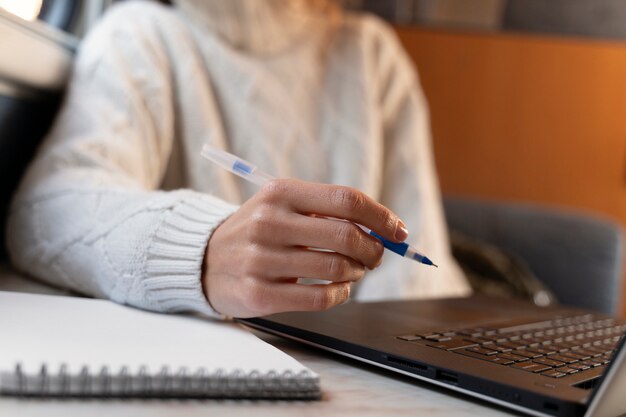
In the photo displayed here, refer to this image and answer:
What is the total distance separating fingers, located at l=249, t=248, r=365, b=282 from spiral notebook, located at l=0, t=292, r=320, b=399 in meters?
0.05

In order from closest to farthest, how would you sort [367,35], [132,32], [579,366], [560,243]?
[579,366] < [132,32] < [367,35] < [560,243]

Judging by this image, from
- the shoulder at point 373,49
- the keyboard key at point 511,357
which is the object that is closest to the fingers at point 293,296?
the keyboard key at point 511,357

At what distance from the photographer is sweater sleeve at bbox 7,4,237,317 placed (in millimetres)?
556

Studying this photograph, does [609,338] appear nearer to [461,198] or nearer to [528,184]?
[461,198]

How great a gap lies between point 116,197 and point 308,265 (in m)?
0.24

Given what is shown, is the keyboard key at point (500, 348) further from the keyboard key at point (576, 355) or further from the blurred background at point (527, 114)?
the blurred background at point (527, 114)

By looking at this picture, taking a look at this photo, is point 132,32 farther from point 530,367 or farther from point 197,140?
point 530,367

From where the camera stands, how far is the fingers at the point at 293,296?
1.58ft

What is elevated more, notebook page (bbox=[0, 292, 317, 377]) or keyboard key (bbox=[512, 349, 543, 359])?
keyboard key (bbox=[512, 349, 543, 359])

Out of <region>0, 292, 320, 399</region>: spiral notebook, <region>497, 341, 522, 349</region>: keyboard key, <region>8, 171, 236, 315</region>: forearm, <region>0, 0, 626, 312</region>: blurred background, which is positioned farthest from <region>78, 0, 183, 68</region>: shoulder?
<region>0, 0, 626, 312</region>: blurred background

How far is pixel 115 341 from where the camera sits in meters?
0.44

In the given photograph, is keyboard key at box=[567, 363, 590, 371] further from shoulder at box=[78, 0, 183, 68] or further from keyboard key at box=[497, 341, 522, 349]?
shoulder at box=[78, 0, 183, 68]

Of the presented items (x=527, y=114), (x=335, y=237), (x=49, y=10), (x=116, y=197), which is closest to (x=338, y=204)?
(x=335, y=237)

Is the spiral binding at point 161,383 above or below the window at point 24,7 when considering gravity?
below
